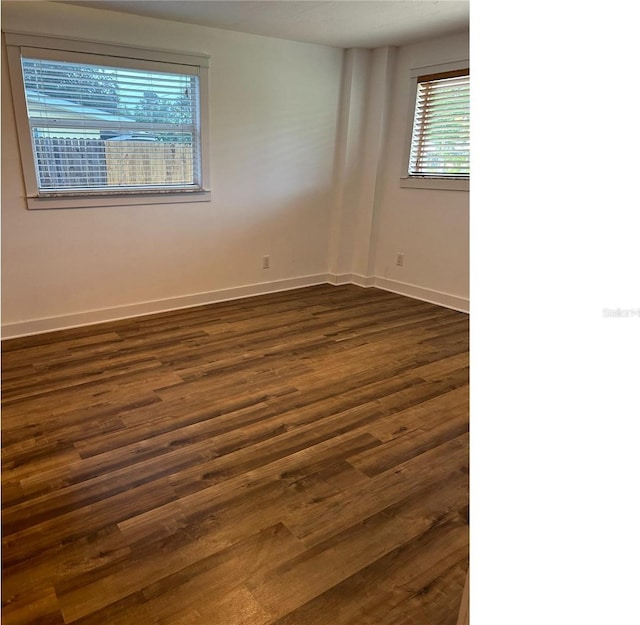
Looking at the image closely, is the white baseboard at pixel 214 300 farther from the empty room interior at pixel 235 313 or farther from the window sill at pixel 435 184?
the window sill at pixel 435 184

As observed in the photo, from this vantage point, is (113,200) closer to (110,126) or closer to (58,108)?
(110,126)

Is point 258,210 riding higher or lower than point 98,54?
lower

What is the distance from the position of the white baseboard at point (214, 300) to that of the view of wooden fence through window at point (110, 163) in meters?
0.96

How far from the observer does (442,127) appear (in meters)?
4.15

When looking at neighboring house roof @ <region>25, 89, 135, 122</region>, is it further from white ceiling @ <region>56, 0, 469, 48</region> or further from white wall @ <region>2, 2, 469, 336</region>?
white ceiling @ <region>56, 0, 469, 48</region>

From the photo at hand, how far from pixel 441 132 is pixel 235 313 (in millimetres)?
2410

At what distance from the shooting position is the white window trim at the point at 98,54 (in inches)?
117

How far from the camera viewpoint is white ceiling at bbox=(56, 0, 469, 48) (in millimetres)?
2953

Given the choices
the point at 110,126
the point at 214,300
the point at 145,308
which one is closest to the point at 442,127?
the point at 214,300

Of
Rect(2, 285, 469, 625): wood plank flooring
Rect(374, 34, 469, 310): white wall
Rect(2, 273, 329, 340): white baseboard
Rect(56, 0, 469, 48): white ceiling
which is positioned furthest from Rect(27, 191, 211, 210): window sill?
Rect(374, 34, 469, 310): white wall
